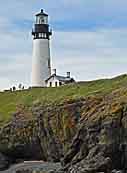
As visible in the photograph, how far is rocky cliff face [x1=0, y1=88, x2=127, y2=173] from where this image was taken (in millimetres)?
36812

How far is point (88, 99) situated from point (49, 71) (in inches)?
1133

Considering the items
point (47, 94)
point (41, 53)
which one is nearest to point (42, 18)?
point (41, 53)

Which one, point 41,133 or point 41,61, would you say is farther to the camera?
point 41,61

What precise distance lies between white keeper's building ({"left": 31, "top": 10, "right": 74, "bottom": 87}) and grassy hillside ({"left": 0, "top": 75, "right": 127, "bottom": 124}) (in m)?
3.62

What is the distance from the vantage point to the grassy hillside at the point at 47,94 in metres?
57.2

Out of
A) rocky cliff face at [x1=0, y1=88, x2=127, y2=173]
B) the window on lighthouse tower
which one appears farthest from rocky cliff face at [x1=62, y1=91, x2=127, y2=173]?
the window on lighthouse tower

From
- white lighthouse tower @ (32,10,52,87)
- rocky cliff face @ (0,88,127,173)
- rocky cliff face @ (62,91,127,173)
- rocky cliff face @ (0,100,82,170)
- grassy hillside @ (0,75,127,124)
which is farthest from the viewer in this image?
white lighthouse tower @ (32,10,52,87)

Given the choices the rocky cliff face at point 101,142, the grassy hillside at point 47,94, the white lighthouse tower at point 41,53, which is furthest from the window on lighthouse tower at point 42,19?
Answer: the rocky cliff face at point 101,142

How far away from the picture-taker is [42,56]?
7256 cm

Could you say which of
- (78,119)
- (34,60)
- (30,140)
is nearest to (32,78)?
(34,60)

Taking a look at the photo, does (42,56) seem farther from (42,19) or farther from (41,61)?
(42,19)

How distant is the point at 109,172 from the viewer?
35.1 metres

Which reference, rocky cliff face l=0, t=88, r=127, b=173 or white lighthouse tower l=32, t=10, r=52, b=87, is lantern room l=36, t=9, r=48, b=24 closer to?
white lighthouse tower l=32, t=10, r=52, b=87

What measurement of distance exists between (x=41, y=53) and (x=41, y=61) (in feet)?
3.28
